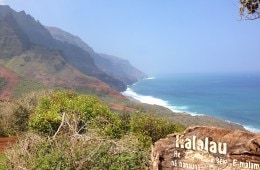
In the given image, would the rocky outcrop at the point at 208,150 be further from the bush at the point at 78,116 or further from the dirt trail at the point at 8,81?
the dirt trail at the point at 8,81

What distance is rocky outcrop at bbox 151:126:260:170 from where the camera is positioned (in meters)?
7.35

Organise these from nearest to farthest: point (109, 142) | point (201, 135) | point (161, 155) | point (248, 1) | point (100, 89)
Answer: point (201, 135), point (161, 155), point (109, 142), point (248, 1), point (100, 89)

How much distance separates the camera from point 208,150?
779 cm

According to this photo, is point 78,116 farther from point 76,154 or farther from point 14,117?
point 14,117

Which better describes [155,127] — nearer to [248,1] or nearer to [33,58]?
[248,1]

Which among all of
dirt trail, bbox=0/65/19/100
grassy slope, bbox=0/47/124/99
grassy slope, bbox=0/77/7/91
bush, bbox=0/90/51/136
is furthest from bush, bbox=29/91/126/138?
grassy slope, bbox=0/47/124/99

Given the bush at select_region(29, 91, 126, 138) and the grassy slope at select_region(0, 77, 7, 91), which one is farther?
the grassy slope at select_region(0, 77, 7, 91)

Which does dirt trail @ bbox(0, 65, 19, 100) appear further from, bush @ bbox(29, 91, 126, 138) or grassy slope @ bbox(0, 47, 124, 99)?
bush @ bbox(29, 91, 126, 138)

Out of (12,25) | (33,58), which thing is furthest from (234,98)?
(12,25)

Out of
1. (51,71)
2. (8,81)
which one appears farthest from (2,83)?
(51,71)

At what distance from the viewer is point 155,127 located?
20.2 m

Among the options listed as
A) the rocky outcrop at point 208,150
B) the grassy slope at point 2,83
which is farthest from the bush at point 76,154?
the grassy slope at point 2,83

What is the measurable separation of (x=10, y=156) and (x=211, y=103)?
14357 centimetres

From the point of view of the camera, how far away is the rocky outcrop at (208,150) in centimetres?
735
